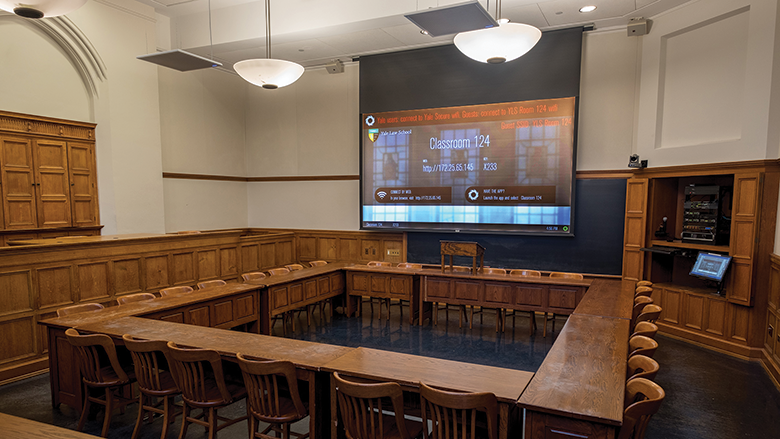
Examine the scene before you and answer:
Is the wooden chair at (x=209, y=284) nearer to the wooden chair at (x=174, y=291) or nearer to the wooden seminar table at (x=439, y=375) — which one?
the wooden chair at (x=174, y=291)

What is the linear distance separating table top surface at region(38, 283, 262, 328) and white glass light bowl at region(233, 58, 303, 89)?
2702 mm

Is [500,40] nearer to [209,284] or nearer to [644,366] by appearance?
[644,366]

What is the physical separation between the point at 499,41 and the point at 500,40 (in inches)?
0.5

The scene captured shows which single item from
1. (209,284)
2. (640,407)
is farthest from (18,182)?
(640,407)

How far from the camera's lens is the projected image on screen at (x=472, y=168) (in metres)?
7.20

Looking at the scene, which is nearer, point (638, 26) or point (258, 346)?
point (258, 346)

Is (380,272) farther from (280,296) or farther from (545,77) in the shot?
(545,77)

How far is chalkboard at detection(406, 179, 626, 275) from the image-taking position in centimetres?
700

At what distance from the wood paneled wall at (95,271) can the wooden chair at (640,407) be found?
582 cm

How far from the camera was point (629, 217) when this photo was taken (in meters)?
6.82

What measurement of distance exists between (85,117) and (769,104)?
401 inches

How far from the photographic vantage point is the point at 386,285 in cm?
691

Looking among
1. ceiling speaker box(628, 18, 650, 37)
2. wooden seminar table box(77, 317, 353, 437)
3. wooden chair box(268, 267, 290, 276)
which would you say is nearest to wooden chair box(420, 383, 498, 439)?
wooden seminar table box(77, 317, 353, 437)

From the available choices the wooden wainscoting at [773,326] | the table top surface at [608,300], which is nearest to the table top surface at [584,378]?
the table top surface at [608,300]
